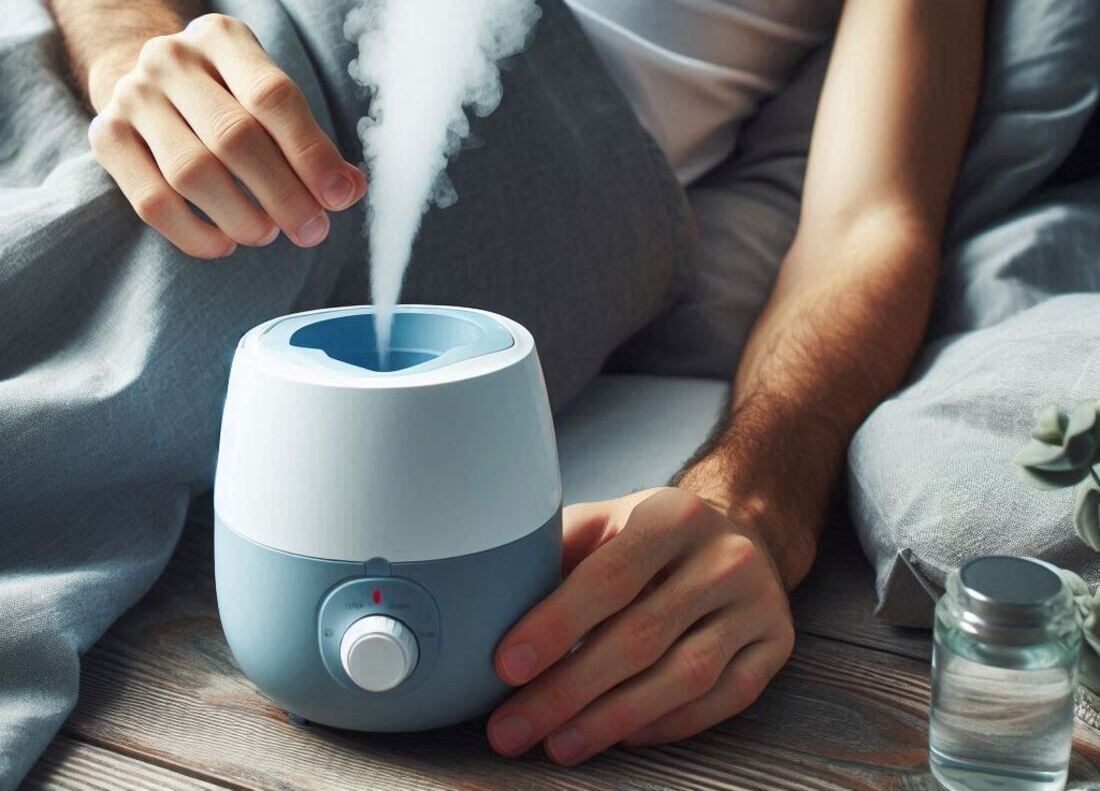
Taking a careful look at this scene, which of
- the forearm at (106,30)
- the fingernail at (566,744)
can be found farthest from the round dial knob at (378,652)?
the forearm at (106,30)

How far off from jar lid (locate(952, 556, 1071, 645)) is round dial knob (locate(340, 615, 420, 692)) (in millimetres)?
274

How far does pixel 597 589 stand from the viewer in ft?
2.22

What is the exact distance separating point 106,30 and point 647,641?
2.26 ft

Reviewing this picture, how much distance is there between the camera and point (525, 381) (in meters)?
0.64

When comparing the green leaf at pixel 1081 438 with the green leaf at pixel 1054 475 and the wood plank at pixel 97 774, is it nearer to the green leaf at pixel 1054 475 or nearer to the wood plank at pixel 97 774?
the green leaf at pixel 1054 475

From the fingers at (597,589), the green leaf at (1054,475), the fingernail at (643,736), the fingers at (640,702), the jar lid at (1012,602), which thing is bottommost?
the fingernail at (643,736)

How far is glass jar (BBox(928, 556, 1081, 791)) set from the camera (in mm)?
592

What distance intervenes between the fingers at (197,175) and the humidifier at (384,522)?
0.48ft

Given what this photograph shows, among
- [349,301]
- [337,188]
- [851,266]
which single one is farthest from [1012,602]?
[851,266]

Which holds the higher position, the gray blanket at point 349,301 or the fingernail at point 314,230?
the fingernail at point 314,230

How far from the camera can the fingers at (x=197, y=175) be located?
780 mm

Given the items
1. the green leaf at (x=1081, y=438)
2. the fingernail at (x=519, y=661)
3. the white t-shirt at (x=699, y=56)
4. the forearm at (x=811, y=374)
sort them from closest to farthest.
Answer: the green leaf at (x=1081, y=438) → the fingernail at (x=519, y=661) → the forearm at (x=811, y=374) → the white t-shirt at (x=699, y=56)

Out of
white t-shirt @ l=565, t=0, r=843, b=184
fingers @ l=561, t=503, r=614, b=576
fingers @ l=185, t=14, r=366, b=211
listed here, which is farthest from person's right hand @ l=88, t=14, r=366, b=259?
white t-shirt @ l=565, t=0, r=843, b=184

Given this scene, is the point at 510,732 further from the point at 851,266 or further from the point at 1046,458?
the point at 851,266
